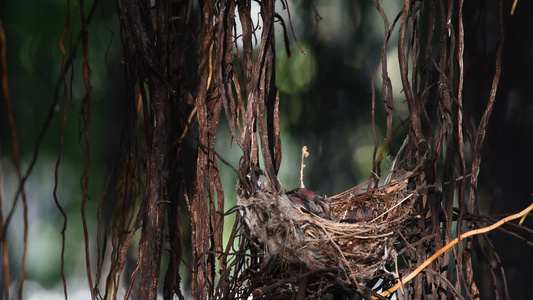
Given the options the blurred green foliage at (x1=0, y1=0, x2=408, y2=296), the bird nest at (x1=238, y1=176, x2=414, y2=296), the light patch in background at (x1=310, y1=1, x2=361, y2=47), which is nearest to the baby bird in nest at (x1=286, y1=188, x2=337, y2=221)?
the bird nest at (x1=238, y1=176, x2=414, y2=296)

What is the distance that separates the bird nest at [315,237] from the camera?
1056 mm

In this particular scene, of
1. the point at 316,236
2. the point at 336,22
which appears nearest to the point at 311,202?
the point at 316,236

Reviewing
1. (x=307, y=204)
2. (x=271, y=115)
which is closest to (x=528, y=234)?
(x=307, y=204)

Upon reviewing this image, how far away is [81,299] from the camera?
4.13ft

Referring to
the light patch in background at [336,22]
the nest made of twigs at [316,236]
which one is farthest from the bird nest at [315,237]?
the light patch in background at [336,22]

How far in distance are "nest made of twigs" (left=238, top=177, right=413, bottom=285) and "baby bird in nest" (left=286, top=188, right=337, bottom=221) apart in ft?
0.14

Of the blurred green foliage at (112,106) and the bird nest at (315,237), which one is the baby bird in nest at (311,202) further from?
the blurred green foliage at (112,106)

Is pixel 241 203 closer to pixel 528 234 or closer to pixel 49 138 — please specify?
pixel 49 138

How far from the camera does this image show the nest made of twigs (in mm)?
1056

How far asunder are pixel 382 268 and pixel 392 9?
25.4 inches

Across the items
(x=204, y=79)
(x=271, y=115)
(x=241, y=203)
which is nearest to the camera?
(x=241, y=203)

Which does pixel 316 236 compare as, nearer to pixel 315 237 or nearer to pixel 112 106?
pixel 315 237

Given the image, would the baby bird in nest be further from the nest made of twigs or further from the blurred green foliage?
the blurred green foliage

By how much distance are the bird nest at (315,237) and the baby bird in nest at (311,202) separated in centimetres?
2
